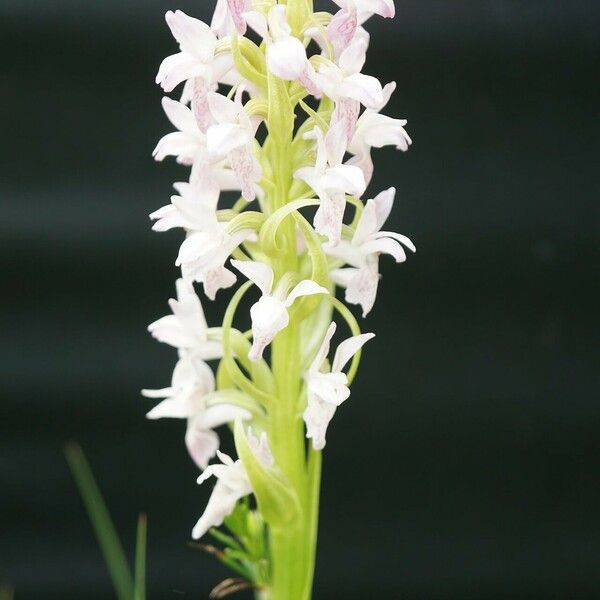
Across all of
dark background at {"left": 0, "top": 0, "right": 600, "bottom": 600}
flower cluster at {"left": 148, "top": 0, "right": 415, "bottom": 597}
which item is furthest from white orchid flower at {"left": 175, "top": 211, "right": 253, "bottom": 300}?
dark background at {"left": 0, "top": 0, "right": 600, "bottom": 600}

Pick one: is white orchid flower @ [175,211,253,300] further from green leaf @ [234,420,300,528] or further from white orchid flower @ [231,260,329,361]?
green leaf @ [234,420,300,528]

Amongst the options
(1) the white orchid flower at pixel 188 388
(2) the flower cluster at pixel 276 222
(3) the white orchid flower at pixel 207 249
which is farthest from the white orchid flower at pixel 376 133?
(1) the white orchid flower at pixel 188 388

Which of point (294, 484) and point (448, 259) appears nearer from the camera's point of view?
point (294, 484)

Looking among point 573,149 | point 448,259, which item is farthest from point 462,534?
point 573,149

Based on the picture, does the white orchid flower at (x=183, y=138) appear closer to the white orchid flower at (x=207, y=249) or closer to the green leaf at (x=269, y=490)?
the white orchid flower at (x=207, y=249)

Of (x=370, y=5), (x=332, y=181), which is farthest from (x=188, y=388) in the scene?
(x=370, y=5)

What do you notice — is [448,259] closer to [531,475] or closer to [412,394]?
[412,394]
